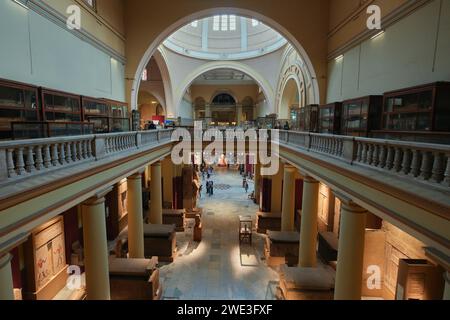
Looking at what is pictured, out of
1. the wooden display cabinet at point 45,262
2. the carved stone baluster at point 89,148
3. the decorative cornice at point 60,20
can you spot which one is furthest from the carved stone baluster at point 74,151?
the decorative cornice at point 60,20

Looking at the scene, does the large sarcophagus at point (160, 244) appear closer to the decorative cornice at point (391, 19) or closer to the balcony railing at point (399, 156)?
the balcony railing at point (399, 156)

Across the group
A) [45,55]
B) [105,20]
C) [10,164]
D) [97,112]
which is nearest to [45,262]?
[97,112]

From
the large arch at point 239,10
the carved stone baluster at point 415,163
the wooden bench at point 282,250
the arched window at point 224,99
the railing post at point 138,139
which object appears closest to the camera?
the carved stone baluster at point 415,163

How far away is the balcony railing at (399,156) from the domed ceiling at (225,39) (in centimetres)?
2064

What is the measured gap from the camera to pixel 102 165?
235 inches

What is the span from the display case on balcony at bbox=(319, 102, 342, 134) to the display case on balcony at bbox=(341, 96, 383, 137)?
63 centimetres

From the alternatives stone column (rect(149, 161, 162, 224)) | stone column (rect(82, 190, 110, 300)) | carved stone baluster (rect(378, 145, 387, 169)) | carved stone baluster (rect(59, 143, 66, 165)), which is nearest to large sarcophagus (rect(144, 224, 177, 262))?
stone column (rect(149, 161, 162, 224))

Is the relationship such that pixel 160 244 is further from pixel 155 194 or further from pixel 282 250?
pixel 282 250

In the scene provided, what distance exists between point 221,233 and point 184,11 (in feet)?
40.0

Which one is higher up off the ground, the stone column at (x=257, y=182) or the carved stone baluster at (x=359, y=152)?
the carved stone baluster at (x=359, y=152)

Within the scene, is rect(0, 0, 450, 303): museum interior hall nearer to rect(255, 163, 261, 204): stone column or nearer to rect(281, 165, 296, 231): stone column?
rect(281, 165, 296, 231): stone column

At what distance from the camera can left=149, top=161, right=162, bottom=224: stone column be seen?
13.4 meters

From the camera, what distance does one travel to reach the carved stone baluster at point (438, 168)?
130 inches
